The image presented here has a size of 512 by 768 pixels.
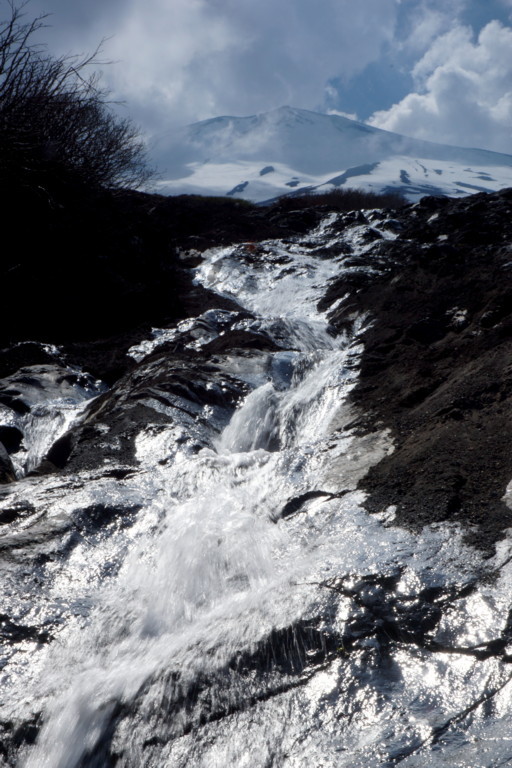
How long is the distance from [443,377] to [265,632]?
9.93 ft

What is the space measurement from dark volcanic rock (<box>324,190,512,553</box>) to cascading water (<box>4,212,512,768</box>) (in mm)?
199

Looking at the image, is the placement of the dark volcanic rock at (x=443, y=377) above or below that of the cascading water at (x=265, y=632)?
above

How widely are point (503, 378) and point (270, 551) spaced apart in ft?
7.18

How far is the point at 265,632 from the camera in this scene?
268 centimetres

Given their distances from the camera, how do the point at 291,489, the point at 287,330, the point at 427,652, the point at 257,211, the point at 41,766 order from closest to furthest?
the point at 427,652
the point at 41,766
the point at 291,489
the point at 287,330
the point at 257,211

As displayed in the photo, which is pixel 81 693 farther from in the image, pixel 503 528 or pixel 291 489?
pixel 503 528

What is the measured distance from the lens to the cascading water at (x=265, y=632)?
7.25 ft

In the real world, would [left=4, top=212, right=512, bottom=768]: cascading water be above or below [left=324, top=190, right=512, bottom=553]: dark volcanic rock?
below

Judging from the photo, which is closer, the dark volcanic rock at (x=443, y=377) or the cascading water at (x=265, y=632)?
the cascading water at (x=265, y=632)

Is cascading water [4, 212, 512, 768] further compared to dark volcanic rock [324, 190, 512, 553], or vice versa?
dark volcanic rock [324, 190, 512, 553]

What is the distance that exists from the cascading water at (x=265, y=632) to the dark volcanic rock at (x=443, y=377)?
7.8 inches

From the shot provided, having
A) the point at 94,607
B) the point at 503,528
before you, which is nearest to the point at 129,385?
the point at 94,607

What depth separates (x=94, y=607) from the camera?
125 inches

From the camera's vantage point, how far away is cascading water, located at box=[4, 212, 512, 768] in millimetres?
2211
